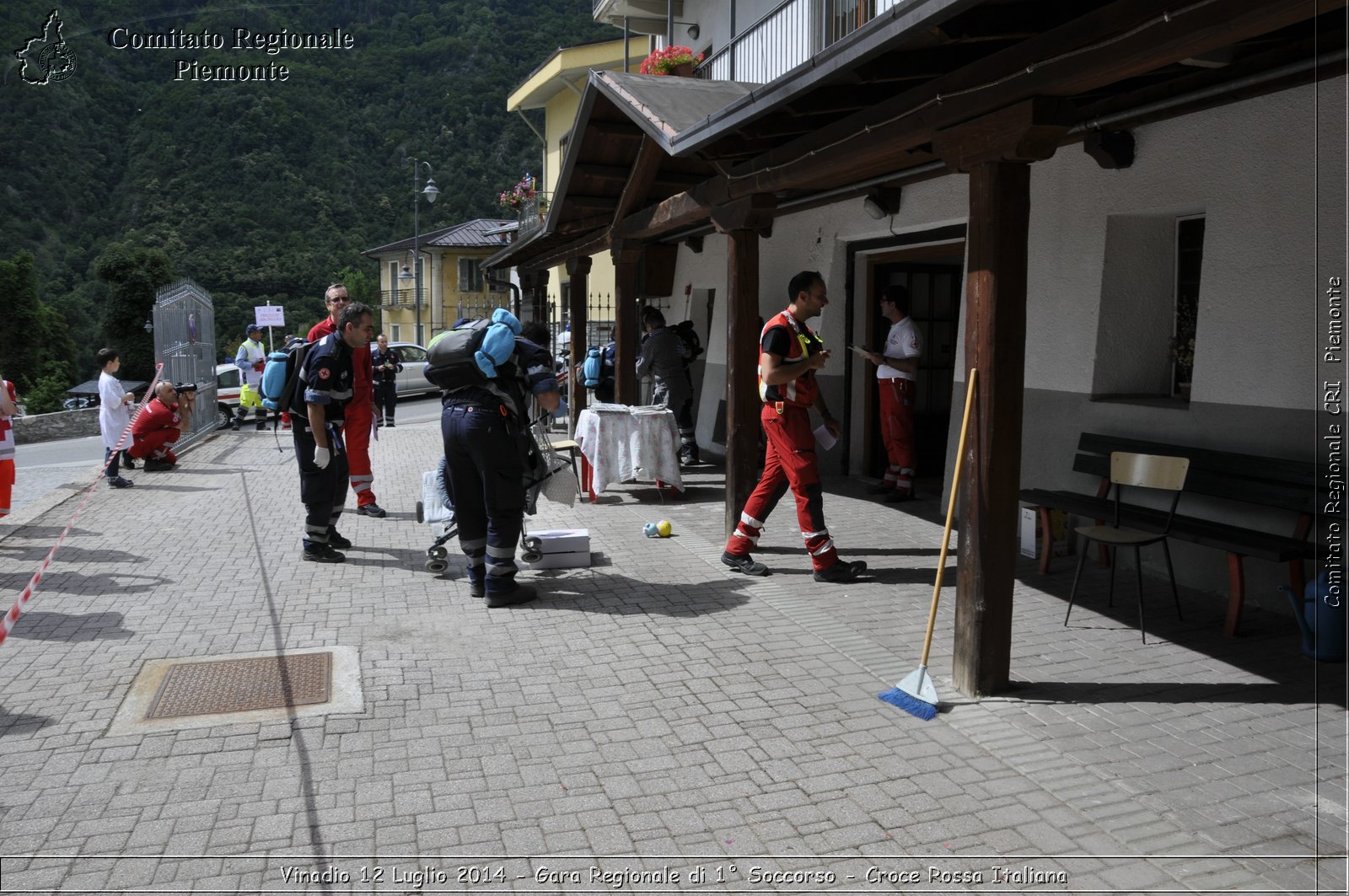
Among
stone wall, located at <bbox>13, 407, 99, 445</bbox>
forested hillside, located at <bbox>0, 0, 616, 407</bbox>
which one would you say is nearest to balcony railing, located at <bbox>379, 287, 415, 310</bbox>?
forested hillside, located at <bbox>0, 0, 616, 407</bbox>

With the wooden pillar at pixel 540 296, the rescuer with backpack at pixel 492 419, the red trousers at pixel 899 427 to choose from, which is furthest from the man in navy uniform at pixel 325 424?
the wooden pillar at pixel 540 296

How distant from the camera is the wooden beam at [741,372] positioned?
8094 millimetres

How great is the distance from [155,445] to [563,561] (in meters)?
8.23

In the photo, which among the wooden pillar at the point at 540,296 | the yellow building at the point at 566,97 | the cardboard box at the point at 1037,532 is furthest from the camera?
the yellow building at the point at 566,97

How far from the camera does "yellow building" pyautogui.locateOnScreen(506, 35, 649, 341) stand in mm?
26984

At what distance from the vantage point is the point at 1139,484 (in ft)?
20.4

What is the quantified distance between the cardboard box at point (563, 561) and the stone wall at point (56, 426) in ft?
70.6

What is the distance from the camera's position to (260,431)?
782 inches

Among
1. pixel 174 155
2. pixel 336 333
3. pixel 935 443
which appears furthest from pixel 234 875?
pixel 174 155

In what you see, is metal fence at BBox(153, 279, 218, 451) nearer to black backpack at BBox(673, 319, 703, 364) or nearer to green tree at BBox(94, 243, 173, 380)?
black backpack at BBox(673, 319, 703, 364)

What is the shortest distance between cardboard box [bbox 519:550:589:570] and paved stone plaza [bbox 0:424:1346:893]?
26 centimetres

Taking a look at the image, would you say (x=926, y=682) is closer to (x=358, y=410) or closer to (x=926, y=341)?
(x=358, y=410)

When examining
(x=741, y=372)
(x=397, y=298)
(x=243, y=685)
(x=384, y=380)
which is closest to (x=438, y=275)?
(x=397, y=298)

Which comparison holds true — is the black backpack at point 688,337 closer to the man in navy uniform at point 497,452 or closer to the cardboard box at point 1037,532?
the cardboard box at point 1037,532
